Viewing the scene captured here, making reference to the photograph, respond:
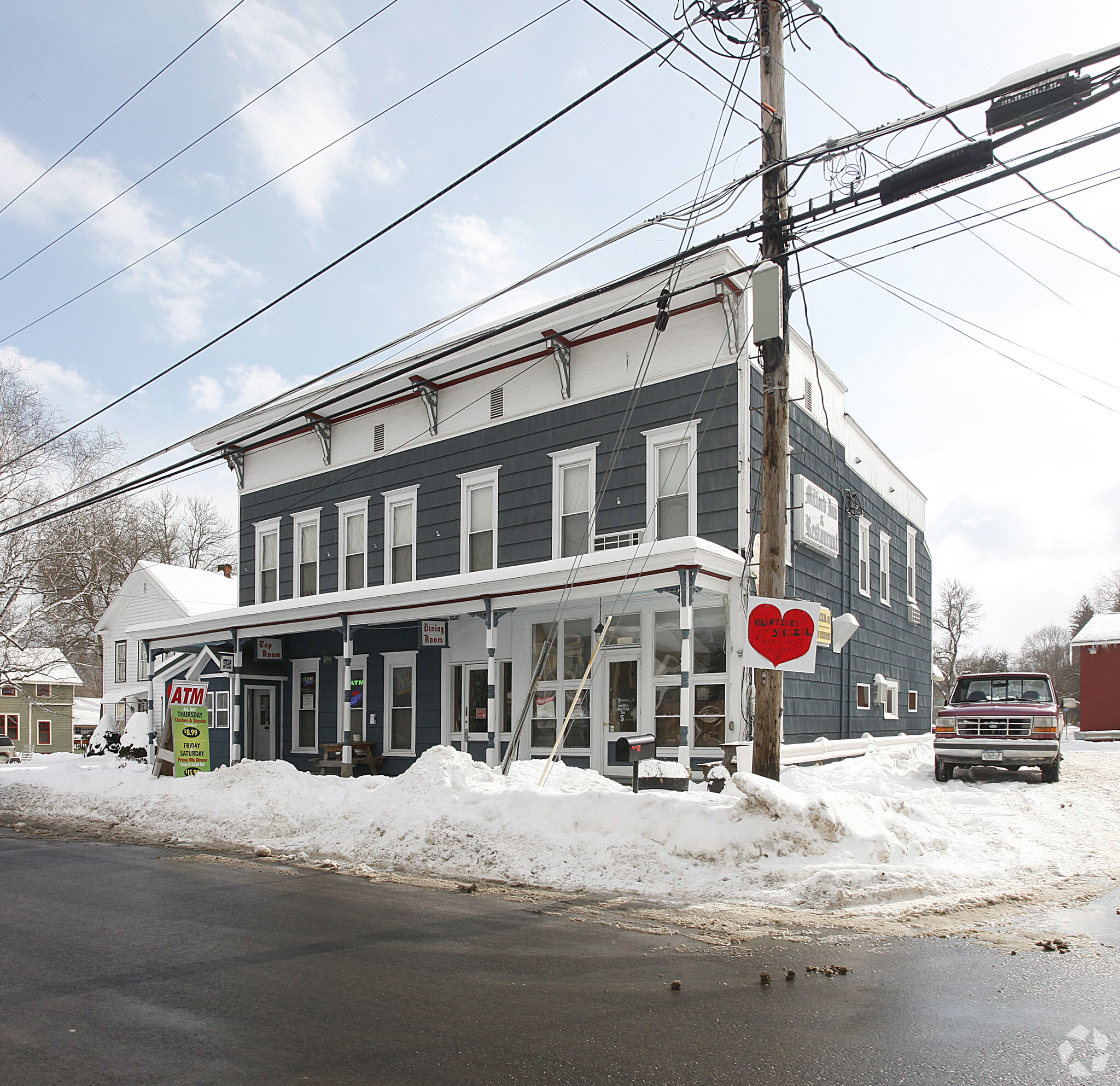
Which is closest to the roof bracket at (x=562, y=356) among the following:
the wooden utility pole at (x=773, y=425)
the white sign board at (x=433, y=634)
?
the white sign board at (x=433, y=634)

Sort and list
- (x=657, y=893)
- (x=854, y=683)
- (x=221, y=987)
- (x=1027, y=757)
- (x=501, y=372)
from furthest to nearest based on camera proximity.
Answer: (x=854, y=683) → (x=501, y=372) → (x=1027, y=757) → (x=657, y=893) → (x=221, y=987)

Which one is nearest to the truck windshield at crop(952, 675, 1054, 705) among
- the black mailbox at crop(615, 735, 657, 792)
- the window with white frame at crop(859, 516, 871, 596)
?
the window with white frame at crop(859, 516, 871, 596)

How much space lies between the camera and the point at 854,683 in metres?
20.0

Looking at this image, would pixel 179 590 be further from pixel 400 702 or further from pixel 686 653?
pixel 686 653

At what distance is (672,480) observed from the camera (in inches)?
639

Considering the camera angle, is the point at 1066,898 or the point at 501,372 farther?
the point at 501,372

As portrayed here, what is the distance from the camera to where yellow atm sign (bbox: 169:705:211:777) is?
16594 millimetres

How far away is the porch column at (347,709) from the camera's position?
684 inches

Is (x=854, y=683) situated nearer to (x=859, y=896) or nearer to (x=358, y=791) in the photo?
(x=358, y=791)

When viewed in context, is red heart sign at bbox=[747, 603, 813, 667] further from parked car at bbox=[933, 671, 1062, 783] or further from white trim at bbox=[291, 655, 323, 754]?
white trim at bbox=[291, 655, 323, 754]

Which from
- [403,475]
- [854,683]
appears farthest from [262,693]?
[854,683]

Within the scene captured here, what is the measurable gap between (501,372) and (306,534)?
23.2 feet

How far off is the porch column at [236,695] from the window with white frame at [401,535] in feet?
11.5

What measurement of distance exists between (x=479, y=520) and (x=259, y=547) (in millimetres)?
7606
